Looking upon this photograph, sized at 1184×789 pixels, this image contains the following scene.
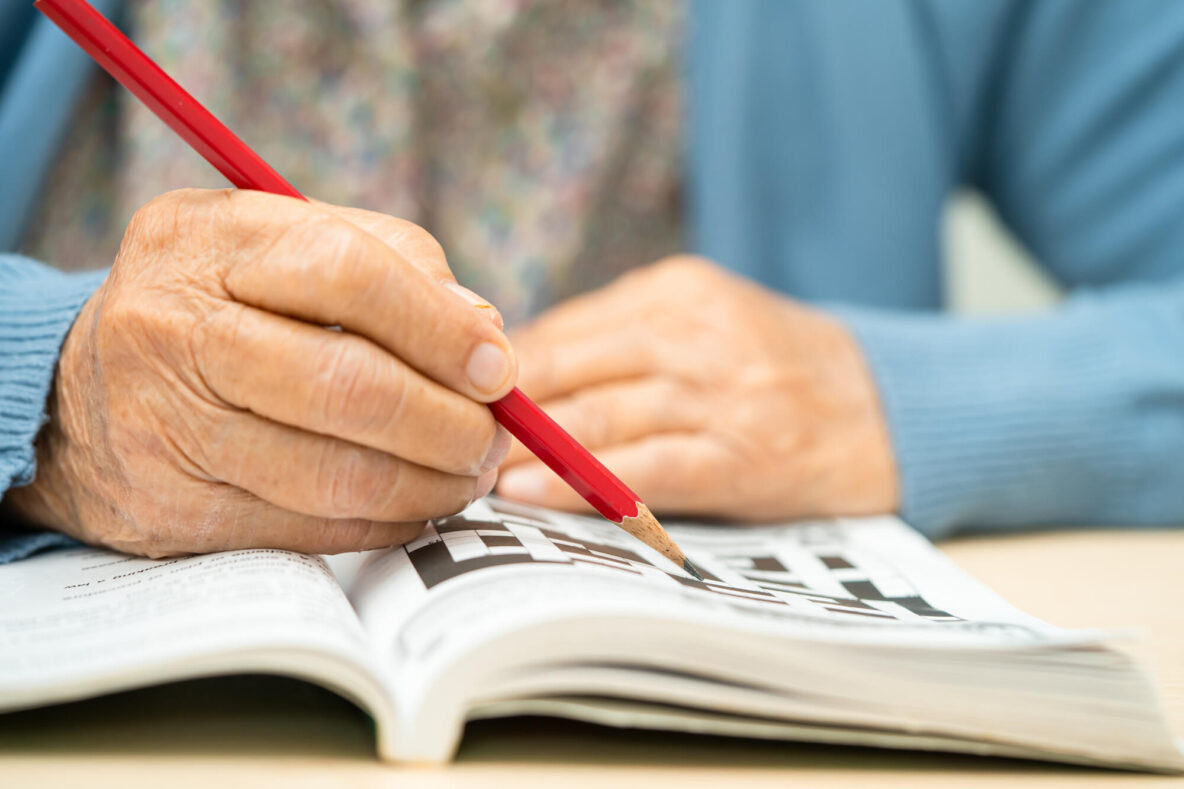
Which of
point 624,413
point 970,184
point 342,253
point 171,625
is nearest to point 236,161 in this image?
point 342,253

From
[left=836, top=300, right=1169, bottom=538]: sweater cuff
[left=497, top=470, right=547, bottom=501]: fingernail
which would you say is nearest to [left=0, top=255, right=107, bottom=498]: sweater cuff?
[left=497, top=470, right=547, bottom=501]: fingernail

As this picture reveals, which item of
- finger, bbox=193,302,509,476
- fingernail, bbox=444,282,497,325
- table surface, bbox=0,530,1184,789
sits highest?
fingernail, bbox=444,282,497,325

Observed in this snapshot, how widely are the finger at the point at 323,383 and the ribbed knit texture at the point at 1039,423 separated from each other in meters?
0.40

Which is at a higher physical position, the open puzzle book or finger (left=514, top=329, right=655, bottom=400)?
finger (left=514, top=329, right=655, bottom=400)

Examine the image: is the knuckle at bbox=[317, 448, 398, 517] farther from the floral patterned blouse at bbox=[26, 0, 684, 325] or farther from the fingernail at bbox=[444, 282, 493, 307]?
the floral patterned blouse at bbox=[26, 0, 684, 325]

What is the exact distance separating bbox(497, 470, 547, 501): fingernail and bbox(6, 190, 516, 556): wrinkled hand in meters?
0.13

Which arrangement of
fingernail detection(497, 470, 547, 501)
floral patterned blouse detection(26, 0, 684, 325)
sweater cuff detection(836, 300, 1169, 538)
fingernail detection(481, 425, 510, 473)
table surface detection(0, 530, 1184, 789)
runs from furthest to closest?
floral patterned blouse detection(26, 0, 684, 325) → sweater cuff detection(836, 300, 1169, 538) → fingernail detection(497, 470, 547, 501) → fingernail detection(481, 425, 510, 473) → table surface detection(0, 530, 1184, 789)

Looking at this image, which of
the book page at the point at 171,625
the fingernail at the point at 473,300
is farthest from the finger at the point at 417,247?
the book page at the point at 171,625

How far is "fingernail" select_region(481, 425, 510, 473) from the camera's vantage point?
14.9 inches

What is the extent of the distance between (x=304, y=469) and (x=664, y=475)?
26cm

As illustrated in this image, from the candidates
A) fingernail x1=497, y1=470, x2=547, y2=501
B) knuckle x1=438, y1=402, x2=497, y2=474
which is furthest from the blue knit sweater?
knuckle x1=438, y1=402, x2=497, y2=474

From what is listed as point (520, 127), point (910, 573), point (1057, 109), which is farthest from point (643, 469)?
point (1057, 109)

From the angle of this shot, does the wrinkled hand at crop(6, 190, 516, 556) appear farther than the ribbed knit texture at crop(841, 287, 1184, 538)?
No

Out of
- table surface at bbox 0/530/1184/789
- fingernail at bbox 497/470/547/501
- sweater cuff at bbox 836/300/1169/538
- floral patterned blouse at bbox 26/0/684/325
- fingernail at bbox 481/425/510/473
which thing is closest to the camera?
table surface at bbox 0/530/1184/789
